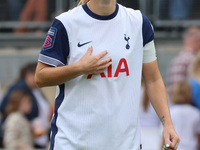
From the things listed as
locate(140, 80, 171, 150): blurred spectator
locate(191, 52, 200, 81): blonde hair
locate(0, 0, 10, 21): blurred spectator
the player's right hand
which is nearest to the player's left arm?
the player's right hand

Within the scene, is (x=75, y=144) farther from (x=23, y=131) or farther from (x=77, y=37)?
(x=23, y=131)

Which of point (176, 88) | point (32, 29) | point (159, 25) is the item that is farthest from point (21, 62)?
point (176, 88)

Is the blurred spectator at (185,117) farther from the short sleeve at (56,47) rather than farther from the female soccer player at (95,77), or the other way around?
the short sleeve at (56,47)

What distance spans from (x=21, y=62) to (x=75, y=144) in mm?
8199

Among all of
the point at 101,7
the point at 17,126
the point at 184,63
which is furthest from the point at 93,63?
the point at 184,63

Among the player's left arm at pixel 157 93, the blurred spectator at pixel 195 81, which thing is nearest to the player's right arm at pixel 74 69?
the player's left arm at pixel 157 93

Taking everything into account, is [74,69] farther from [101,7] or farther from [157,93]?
[157,93]

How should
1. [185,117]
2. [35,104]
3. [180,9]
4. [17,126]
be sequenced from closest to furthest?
[185,117]
[17,126]
[35,104]
[180,9]

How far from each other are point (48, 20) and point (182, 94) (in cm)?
594

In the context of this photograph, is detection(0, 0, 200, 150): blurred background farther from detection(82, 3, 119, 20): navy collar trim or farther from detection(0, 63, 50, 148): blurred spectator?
detection(82, 3, 119, 20): navy collar trim

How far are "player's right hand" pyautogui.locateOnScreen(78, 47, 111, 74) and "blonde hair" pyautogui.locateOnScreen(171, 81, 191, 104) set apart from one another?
3875mm

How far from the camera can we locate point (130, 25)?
3.18 meters

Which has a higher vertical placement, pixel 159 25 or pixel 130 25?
pixel 130 25

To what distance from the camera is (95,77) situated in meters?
3.08
